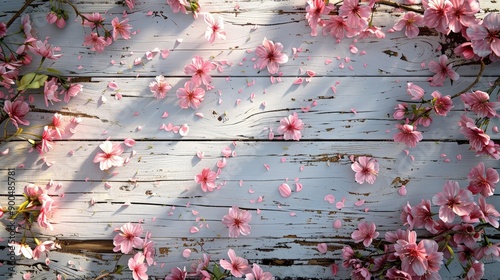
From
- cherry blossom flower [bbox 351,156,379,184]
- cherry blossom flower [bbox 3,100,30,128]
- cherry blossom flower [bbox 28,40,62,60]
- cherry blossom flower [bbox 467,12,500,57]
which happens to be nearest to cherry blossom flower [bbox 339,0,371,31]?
cherry blossom flower [bbox 467,12,500,57]

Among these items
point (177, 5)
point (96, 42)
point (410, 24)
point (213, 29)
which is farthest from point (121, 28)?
point (410, 24)

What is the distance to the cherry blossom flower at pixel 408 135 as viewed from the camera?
1.43 metres

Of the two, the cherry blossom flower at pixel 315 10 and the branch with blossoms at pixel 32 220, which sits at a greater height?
the cherry blossom flower at pixel 315 10

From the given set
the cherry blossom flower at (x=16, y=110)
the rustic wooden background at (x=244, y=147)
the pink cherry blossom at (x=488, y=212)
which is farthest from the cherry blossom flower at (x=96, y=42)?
the pink cherry blossom at (x=488, y=212)

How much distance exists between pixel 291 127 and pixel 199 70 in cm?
33

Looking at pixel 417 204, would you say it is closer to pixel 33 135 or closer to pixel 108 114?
pixel 108 114

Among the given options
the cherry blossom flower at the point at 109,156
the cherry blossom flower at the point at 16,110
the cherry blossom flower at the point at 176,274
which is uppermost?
the cherry blossom flower at the point at 16,110

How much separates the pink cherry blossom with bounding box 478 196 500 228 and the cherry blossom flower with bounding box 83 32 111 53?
4.01ft

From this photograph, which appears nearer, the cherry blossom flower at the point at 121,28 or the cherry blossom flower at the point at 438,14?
A: the cherry blossom flower at the point at 438,14

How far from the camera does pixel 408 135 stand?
1.45 meters

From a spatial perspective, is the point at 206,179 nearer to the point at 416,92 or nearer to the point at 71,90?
the point at 71,90

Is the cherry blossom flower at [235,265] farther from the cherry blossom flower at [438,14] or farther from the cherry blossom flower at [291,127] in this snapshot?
the cherry blossom flower at [438,14]

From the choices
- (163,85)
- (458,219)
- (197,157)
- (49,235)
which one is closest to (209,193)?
(197,157)

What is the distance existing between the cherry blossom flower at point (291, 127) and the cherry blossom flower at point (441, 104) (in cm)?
40
